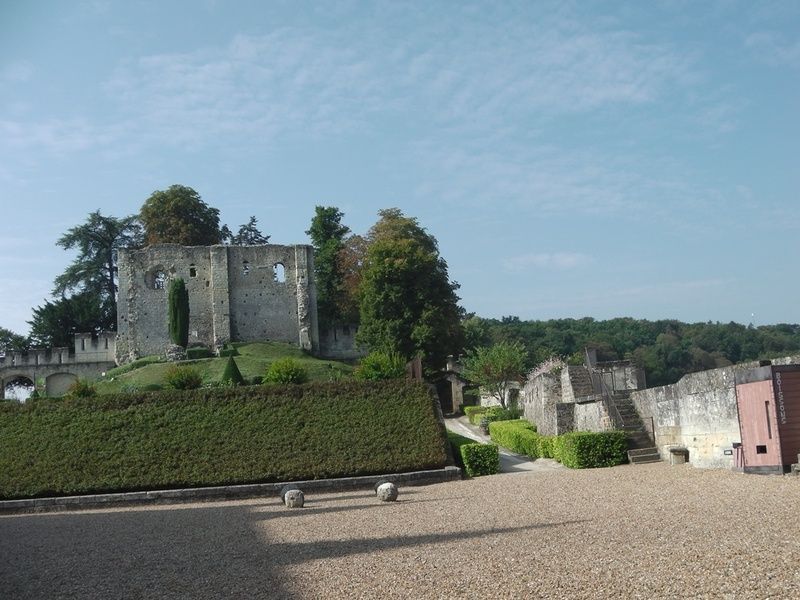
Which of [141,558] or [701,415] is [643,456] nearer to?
[701,415]

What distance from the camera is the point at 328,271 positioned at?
5197 cm

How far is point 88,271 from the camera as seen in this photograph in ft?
180

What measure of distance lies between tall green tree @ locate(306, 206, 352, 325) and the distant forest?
7.88 metres

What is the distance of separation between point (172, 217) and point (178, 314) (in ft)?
36.0

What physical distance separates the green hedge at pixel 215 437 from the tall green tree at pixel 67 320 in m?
31.2

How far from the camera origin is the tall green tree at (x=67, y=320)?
52.0 metres

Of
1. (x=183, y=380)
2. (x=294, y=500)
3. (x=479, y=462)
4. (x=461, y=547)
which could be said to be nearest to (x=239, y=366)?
(x=183, y=380)

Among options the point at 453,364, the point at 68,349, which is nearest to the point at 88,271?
the point at 68,349

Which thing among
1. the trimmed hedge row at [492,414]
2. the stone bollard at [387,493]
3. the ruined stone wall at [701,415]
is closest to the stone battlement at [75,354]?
the trimmed hedge row at [492,414]

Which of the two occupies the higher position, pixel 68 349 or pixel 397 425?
pixel 68 349

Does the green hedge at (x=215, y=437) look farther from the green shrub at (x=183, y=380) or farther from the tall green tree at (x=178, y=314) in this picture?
the tall green tree at (x=178, y=314)

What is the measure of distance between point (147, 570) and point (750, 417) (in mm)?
9549

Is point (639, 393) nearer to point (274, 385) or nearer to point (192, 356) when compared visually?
point (274, 385)

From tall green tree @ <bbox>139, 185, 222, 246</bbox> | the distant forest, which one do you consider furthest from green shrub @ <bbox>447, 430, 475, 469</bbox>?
tall green tree @ <bbox>139, 185, 222, 246</bbox>
